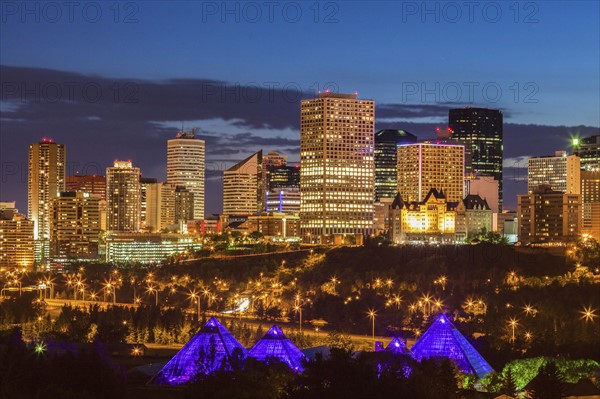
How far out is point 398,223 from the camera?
178000mm

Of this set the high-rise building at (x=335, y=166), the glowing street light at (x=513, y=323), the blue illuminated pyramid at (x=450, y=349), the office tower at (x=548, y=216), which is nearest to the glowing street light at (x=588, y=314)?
the glowing street light at (x=513, y=323)

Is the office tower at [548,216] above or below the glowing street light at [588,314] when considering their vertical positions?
above

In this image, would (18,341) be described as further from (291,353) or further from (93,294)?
(93,294)

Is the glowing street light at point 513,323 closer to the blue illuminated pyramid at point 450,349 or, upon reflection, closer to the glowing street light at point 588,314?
the glowing street light at point 588,314

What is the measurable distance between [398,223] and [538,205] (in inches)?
819

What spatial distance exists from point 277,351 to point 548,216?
113 m

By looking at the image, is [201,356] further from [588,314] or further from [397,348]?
[588,314]

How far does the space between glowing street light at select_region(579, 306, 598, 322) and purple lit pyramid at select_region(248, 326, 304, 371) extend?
A: 31197mm

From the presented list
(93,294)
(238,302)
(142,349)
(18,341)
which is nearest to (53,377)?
(18,341)

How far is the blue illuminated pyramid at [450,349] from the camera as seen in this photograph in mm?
65875

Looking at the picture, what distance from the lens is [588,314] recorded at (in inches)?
3531

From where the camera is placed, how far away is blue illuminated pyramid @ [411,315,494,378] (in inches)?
2594

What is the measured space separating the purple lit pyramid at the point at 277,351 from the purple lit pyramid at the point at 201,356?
977 millimetres

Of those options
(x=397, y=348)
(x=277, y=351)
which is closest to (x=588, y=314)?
(x=397, y=348)
